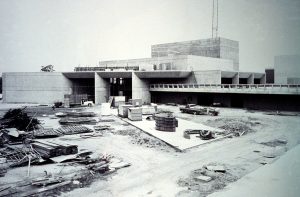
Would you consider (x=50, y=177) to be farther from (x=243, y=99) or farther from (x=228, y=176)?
(x=243, y=99)

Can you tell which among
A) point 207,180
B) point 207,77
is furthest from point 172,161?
point 207,77

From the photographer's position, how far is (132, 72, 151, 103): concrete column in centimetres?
4803

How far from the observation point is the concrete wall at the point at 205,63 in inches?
2166

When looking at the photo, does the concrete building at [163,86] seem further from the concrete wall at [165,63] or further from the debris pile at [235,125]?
the debris pile at [235,125]

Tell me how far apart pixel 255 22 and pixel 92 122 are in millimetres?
19795

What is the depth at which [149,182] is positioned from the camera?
11.8 metres

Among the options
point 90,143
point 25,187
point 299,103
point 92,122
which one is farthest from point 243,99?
point 25,187

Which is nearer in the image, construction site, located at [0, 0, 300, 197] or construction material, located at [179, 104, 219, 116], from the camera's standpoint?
construction site, located at [0, 0, 300, 197]

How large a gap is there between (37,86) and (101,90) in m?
11.9

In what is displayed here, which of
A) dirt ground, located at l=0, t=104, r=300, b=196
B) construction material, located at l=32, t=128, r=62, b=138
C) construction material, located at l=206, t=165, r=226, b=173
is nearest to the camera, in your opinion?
dirt ground, located at l=0, t=104, r=300, b=196

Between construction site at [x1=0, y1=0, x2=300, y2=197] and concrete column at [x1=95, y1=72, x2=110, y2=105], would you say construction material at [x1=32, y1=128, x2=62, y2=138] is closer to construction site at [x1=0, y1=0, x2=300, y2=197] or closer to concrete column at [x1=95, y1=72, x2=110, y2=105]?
construction site at [x1=0, y1=0, x2=300, y2=197]

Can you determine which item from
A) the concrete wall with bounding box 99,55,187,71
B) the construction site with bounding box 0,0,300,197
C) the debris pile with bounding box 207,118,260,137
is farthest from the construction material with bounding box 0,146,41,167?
the concrete wall with bounding box 99,55,187,71

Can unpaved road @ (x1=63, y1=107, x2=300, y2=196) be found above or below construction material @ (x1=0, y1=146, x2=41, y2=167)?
below

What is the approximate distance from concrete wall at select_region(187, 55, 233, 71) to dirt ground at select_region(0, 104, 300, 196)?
102ft
